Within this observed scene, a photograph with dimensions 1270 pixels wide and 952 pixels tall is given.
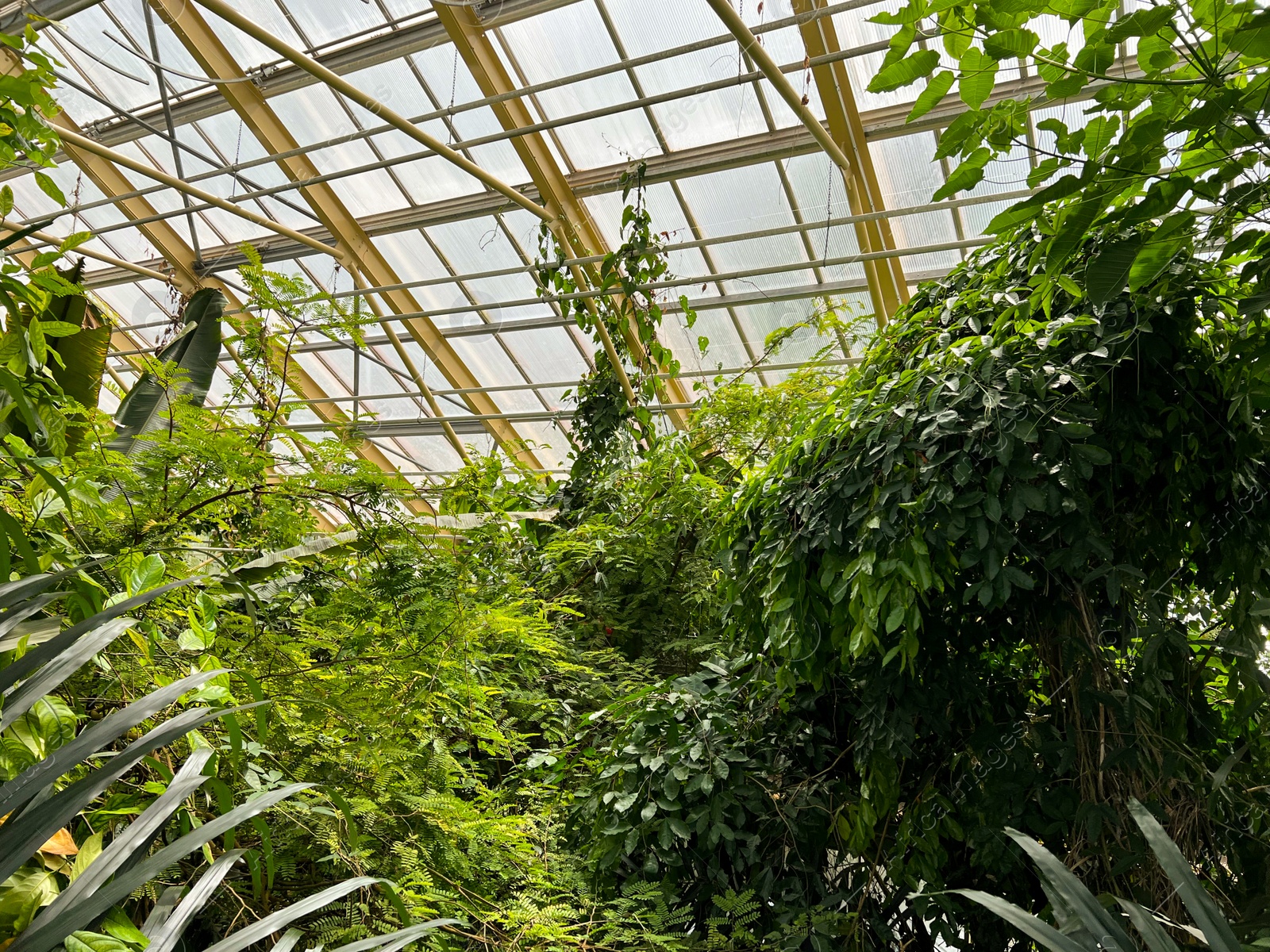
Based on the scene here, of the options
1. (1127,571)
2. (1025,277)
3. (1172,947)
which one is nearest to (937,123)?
(1025,277)

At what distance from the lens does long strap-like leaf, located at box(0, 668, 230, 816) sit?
31.3 inches

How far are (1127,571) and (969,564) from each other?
33cm

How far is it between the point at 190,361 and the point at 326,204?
705cm

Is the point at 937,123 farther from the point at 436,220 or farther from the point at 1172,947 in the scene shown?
the point at 1172,947

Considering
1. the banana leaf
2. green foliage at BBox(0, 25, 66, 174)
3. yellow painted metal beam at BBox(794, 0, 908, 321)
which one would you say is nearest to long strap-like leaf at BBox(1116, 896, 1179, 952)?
green foliage at BBox(0, 25, 66, 174)

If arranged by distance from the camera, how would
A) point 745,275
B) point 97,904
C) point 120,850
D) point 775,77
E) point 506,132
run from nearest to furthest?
point 97,904
point 120,850
point 775,77
point 506,132
point 745,275

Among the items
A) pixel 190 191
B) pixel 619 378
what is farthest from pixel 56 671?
pixel 190 191

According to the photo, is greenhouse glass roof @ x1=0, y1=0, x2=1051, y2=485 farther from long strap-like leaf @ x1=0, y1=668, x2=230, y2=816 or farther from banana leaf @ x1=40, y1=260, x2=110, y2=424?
long strap-like leaf @ x1=0, y1=668, x2=230, y2=816

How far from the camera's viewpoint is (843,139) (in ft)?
23.6

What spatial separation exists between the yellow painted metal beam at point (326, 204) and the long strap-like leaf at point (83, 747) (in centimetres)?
676

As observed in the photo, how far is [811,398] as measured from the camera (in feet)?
13.4

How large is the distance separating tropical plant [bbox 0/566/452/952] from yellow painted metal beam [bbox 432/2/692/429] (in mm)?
6374

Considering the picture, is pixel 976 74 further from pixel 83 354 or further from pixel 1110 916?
pixel 83 354

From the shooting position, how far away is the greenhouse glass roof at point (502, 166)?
7168 millimetres
